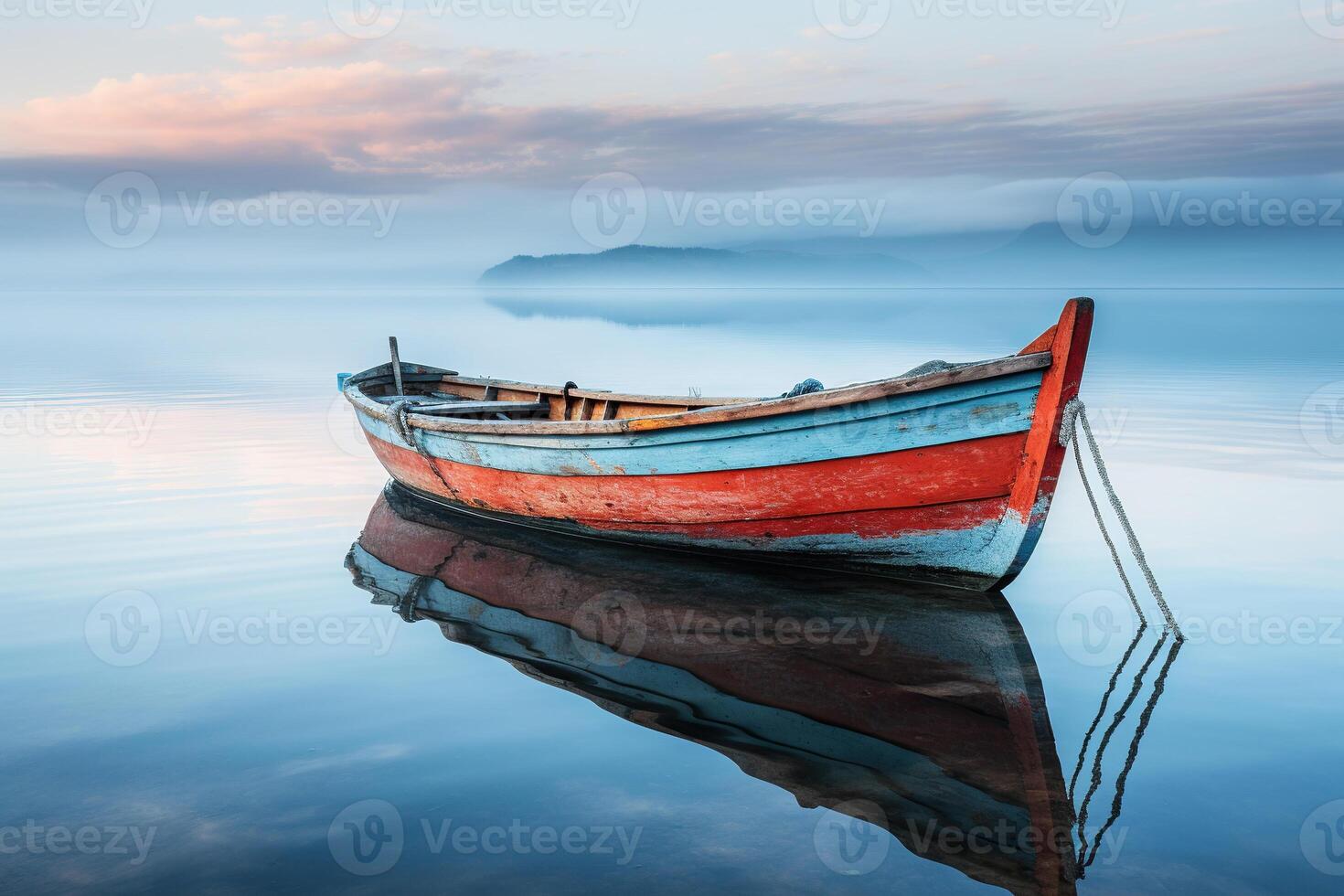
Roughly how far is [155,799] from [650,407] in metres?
7.00

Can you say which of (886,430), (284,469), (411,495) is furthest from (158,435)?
(886,430)

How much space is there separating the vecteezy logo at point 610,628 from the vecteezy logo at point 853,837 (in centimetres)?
240

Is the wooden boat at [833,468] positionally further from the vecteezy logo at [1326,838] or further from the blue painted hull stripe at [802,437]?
the vecteezy logo at [1326,838]

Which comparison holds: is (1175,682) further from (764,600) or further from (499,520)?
(499,520)

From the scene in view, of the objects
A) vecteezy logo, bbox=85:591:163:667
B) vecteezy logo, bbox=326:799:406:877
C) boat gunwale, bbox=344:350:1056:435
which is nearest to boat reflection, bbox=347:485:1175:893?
boat gunwale, bbox=344:350:1056:435

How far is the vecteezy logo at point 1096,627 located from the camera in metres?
7.18

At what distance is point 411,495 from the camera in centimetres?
1278

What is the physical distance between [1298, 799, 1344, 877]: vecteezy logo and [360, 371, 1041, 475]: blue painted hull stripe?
3.11 meters

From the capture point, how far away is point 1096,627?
7734 millimetres

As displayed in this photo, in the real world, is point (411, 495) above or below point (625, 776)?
above
